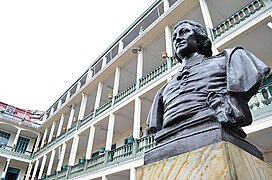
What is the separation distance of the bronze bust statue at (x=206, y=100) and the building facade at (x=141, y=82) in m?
4.08

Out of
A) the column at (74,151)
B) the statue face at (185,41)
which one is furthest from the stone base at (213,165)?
the column at (74,151)

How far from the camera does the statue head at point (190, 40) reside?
2354mm

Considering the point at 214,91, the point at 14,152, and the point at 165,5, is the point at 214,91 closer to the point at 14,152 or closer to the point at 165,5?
the point at 165,5

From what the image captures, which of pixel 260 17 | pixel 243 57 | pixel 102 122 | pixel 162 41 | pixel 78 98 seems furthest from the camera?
pixel 78 98

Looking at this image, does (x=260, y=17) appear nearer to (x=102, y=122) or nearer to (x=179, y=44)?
(x=179, y=44)

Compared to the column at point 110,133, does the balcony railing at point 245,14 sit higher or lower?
higher

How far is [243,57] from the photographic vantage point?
1.91 m

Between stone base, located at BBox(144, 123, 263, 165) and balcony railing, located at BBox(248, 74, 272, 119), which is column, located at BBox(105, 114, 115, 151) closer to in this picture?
balcony railing, located at BBox(248, 74, 272, 119)

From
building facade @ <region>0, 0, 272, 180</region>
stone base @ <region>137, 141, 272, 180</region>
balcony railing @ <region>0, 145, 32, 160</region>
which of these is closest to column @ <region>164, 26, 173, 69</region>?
building facade @ <region>0, 0, 272, 180</region>

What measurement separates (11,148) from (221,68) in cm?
2243

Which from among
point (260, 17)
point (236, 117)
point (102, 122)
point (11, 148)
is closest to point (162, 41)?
point (260, 17)

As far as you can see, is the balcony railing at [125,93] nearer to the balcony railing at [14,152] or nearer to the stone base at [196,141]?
the stone base at [196,141]

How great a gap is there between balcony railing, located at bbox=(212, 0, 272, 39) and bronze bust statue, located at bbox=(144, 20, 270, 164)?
5.37 metres

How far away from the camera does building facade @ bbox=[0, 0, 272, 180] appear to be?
6.43 m
